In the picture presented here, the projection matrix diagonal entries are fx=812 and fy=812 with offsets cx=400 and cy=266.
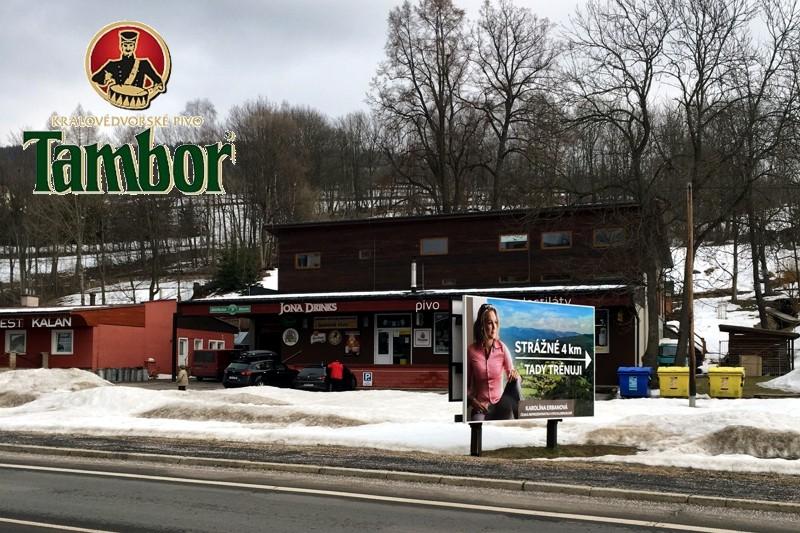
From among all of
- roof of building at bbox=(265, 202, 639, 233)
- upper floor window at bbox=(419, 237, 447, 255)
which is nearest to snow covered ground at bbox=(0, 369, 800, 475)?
roof of building at bbox=(265, 202, 639, 233)

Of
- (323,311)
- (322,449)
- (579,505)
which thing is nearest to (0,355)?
(323,311)

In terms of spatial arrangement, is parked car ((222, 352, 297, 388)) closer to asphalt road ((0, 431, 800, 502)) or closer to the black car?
the black car

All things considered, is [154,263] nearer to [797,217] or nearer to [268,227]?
[268,227]

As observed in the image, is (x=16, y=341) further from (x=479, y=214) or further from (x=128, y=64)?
(x=479, y=214)

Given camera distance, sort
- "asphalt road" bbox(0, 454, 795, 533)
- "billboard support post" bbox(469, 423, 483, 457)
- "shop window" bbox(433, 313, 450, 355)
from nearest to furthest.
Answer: "asphalt road" bbox(0, 454, 795, 533)
"billboard support post" bbox(469, 423, 483, 457)
"shop window" bbox(433, 313, 450, 355)

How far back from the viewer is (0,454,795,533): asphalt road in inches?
356

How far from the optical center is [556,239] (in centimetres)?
4388

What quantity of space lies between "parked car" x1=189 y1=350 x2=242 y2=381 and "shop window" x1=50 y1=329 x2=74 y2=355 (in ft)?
24.4

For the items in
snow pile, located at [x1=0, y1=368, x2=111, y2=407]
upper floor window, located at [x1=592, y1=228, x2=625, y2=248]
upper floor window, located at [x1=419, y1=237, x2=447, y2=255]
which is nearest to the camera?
snow pile, located at [x1=0, y1=368, x2=111, y2=407]

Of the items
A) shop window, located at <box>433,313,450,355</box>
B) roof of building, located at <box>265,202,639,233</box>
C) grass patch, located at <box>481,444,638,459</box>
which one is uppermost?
roof of building, located at <box>265,202,639,233</box>

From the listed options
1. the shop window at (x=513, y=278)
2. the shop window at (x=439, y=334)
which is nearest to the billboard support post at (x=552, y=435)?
the shop window at (x=439, y=334)

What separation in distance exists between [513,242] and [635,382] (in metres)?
17.1

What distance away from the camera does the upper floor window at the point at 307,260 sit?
49.5 metres

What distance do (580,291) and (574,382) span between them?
19526mm
